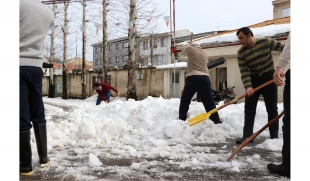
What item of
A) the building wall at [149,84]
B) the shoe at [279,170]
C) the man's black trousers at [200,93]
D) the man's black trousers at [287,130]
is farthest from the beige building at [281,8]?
the shoe at [279,170]

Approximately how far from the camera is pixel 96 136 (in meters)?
4.37

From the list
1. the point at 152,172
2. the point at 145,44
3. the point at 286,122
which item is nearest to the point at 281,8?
the point at 286,122

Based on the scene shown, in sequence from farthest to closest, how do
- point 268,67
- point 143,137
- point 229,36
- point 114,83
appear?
point 114,83 → point 229,36 → point 143,137 → point 268,67

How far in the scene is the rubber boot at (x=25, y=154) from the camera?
8.62ft

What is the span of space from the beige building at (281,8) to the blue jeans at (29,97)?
24.6 metres

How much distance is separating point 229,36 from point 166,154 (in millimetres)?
10297

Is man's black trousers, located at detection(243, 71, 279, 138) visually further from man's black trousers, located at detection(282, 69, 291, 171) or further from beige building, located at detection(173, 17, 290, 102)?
beige building, located at detection(173, 17, 290, 102)

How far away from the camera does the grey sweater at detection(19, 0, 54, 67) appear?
8.67 ft

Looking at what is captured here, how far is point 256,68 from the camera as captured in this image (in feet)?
14.5

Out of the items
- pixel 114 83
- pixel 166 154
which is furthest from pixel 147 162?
pixel 114 83

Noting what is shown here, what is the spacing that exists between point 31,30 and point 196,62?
11.4 feet

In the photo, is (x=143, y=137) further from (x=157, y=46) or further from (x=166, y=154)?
(x=157, y=46)

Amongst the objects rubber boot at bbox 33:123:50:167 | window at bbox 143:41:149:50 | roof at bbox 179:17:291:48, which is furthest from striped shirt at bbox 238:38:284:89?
window at bbox 143:41:149:50

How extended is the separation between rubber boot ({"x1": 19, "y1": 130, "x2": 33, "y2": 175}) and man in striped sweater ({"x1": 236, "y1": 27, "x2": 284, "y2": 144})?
2.93 metres
